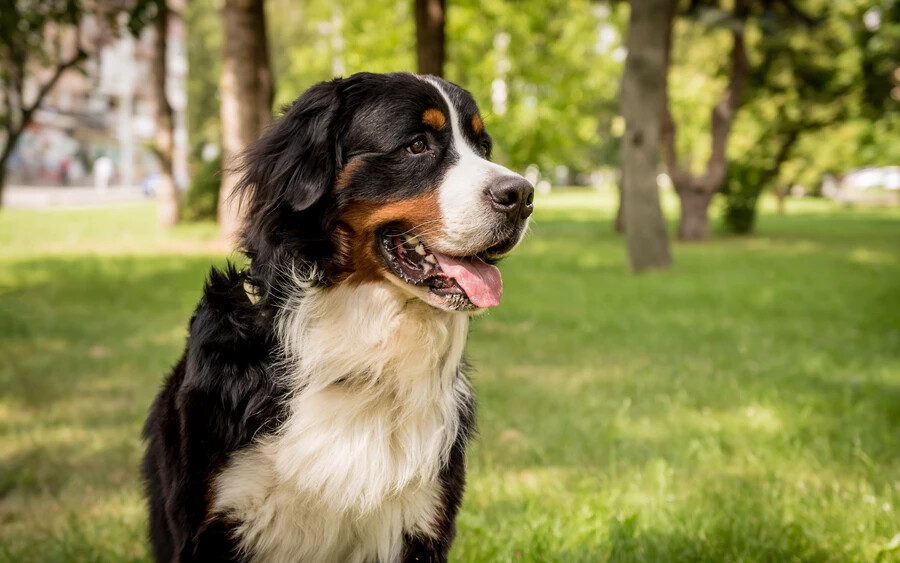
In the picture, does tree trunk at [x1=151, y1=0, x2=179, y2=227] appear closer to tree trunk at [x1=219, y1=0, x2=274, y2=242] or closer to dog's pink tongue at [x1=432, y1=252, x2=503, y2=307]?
tree trunk at [x1=219, y1=0, x2=274, y2=242]

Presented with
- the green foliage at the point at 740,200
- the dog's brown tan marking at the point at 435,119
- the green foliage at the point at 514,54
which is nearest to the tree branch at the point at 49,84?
the dog's brown tan marking at the point at 435,119

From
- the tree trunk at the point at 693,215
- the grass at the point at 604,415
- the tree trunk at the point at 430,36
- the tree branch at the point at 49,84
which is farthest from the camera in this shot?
the tree trunk at the point at 693,215

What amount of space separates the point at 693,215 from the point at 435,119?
774 inches

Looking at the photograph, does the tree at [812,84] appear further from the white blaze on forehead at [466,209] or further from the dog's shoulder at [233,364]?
the dog's shoulder at [233,364]

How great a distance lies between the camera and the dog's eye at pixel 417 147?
9.13ft

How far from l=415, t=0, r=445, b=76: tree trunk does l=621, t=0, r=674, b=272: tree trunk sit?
11.1 feet

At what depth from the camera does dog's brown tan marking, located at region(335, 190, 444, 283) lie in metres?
2.68

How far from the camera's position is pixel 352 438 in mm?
2590

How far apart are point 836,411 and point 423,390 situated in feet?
14.4

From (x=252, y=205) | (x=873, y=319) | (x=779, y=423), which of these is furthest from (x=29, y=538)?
(x=873, y=319)

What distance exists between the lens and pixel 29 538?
382 centimetres

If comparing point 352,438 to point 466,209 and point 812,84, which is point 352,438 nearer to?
point 466,209

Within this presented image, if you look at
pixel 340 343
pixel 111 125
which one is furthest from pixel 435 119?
pixel 111 125

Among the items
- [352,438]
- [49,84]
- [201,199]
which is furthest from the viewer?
[201,199]
